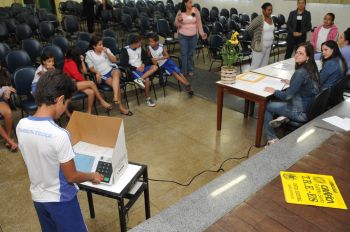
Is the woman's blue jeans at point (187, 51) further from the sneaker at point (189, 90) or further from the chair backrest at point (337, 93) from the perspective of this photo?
the chair backrest at point (337, 93)

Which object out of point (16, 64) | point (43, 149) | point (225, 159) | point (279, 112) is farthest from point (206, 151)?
point (16, 64)

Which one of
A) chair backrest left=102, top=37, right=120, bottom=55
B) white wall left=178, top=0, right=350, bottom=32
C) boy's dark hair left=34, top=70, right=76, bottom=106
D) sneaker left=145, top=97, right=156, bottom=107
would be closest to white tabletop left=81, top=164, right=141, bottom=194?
boy's dark hair left=34, top=70, right=76, bottom=106

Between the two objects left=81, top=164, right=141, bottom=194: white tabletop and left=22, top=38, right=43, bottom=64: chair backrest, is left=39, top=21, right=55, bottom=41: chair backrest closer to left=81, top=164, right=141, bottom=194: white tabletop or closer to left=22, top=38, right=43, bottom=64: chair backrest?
left=22, top=38, right=43, bottom=64: chair backrest

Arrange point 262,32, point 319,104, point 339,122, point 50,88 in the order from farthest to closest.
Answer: point 262,32 < point 319,104 < point 339,122 < point 50,88

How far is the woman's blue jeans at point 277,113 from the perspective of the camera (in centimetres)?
326

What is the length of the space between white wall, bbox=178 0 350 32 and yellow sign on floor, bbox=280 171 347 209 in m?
7.93

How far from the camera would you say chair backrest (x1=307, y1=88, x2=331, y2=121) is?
3084 mm

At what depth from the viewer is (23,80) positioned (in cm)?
390

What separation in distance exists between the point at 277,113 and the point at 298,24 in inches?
136

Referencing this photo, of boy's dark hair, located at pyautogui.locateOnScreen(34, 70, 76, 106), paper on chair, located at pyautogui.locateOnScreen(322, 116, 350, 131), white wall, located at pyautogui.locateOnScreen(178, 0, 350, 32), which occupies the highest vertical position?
boy's dark hair, located at pyautogui.locateOnScreen(34, 70, 76, 106)

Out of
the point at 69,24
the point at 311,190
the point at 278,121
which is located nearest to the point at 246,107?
the point at 278,121

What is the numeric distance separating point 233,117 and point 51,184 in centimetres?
321

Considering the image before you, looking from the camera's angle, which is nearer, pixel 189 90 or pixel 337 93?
pixel 337 93

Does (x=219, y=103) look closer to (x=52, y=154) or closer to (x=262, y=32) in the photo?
(x=262, y=32)
